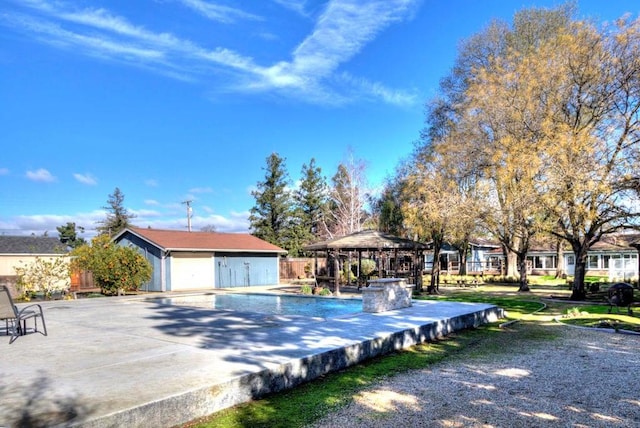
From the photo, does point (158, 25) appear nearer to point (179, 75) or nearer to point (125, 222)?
point (179, 75)

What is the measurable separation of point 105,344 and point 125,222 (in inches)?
2152

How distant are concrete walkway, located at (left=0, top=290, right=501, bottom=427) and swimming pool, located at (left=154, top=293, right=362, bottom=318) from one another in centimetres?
234

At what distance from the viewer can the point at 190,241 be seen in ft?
89.1

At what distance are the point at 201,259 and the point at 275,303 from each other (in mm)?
12776

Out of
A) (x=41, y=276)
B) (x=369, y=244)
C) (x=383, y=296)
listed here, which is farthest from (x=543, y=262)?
(x=41, y=276)

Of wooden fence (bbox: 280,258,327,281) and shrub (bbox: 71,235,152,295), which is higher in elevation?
shrub (bbox: 71,235,152,295)

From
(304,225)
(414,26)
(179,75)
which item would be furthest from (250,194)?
(414,26)

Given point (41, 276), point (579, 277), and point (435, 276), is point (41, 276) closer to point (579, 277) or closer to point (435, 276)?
point (435, 276)

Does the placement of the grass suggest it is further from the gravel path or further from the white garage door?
the white garage door

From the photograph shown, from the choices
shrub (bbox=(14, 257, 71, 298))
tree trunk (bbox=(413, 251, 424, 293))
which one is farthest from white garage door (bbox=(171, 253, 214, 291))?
tree trunk (bbox=(413, 251, 424, 293))

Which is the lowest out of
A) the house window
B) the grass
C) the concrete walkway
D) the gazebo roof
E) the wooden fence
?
the house window

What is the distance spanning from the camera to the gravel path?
416 centimetres

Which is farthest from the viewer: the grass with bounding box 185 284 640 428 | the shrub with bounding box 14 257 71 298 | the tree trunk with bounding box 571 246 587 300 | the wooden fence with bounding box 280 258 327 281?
the wooden fence with bounding box 280 258 327 281

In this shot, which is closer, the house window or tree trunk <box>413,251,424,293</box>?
tree trunk <box>413,251,424,293</box>
